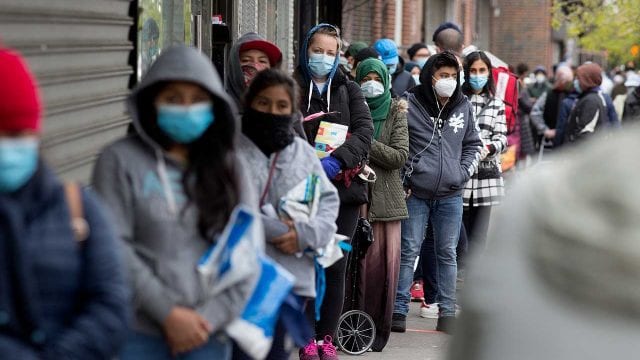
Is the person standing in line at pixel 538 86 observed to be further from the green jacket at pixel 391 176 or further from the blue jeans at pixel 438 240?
the green jacket at pixel 391 176

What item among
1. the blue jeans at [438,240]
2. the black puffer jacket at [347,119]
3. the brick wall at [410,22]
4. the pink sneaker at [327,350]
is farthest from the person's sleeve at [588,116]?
the brick wall at [410,22]

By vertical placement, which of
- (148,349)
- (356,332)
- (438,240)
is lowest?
(356,332)

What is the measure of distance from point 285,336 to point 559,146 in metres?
10.2

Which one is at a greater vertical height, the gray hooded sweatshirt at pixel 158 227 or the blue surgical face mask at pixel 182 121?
the blue surgical face mask at pixel 182 121

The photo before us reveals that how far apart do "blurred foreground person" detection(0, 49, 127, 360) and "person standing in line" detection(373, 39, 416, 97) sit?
7779mm

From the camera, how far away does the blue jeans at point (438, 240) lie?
9.02 metres

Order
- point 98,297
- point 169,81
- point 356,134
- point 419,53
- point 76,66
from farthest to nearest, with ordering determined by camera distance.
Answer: point 419,53 → point 356,134 → point 76,66 → point 169,81 → point 98,297

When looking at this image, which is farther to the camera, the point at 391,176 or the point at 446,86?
the point at 446,86

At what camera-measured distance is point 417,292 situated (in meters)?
11.1

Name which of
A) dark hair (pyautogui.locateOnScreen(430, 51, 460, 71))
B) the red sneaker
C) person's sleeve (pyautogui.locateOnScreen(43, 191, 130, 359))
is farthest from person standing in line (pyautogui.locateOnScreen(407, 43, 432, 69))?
person's sleeve (pyautogui.locateOnScreen(43, 191, 130, 359))

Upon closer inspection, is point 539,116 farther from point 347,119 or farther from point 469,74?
point 347,119

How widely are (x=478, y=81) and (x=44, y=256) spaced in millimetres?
7213

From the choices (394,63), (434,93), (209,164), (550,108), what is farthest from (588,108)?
(209,164)

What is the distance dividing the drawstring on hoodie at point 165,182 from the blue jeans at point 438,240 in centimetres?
481
